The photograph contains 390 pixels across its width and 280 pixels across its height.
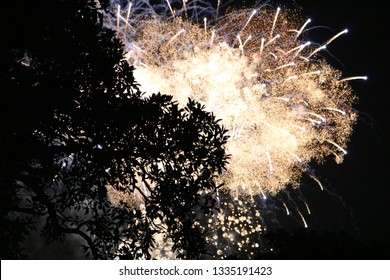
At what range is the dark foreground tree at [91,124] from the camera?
22.4 feet

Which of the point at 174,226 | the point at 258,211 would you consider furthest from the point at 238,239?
the point at 174,226

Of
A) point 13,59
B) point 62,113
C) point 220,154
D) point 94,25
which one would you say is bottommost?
point 220,154

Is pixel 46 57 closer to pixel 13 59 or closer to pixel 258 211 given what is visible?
pixel 13 59

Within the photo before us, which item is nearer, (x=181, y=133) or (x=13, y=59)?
(x=13, y=59)

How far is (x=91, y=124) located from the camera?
7.14m

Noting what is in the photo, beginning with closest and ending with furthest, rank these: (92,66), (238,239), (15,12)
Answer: (15,12) → (92,66) → (238,239)

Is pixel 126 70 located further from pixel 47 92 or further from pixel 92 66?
pixel 47 92

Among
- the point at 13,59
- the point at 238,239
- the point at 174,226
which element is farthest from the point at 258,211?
the point at 13,59

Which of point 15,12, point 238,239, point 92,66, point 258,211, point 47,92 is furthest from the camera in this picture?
point 238,239

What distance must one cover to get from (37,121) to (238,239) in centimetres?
3369

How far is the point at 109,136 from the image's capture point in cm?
715

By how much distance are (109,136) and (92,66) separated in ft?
4.88

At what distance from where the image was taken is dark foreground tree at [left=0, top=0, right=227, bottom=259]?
6824mm

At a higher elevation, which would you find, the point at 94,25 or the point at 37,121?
the point at 94,25
